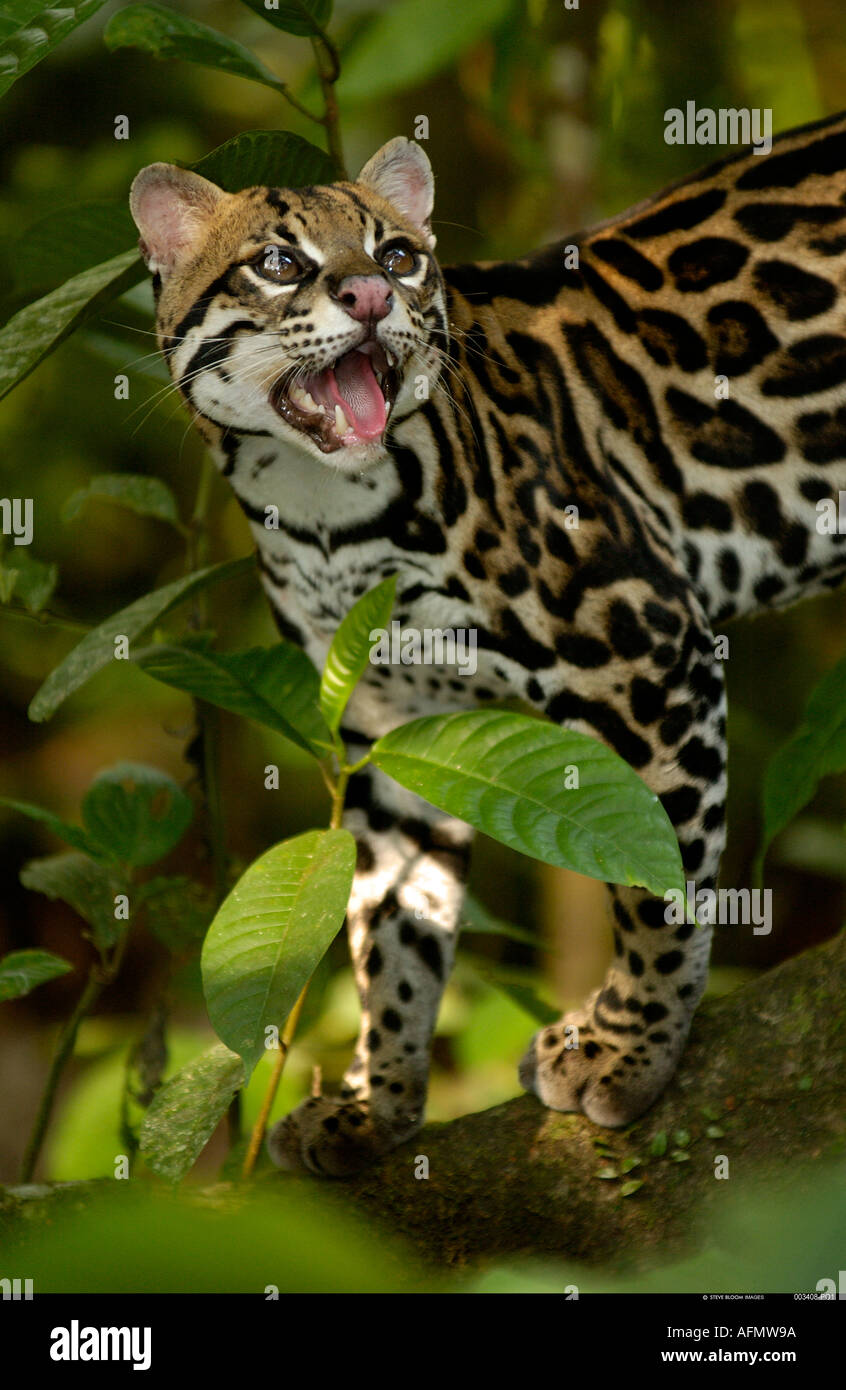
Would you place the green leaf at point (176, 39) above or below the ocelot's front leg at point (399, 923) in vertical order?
above

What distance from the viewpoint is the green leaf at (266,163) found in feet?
7.68

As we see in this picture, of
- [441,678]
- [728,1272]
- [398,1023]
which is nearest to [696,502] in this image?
[441,678]

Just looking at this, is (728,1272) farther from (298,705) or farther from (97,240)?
(97,240)

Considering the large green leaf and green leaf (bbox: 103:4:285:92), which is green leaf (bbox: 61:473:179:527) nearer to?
the large green leaf

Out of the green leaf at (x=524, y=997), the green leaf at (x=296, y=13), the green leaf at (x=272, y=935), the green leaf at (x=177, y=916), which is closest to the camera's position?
the green leaf at (x=272, y=935)

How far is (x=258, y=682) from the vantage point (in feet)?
7.54

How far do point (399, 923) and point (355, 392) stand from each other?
1153 mm

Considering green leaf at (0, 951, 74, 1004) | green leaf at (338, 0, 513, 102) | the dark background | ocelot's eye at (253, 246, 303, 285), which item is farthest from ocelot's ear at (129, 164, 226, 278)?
green leaf at (0, 951, 74, 1004)

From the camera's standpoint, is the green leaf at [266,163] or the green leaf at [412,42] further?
the green leaf at [412,42]

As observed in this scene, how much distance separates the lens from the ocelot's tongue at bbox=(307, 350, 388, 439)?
2.25 m

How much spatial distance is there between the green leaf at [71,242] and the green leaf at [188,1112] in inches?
59.9

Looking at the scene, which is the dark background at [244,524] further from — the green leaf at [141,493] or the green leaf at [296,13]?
the green leaf at [296,13]

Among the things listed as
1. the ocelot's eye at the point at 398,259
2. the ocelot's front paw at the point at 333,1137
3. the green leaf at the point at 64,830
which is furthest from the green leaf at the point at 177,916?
the ocelot's eye at the point at 398,259

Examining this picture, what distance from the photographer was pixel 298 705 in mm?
2320
